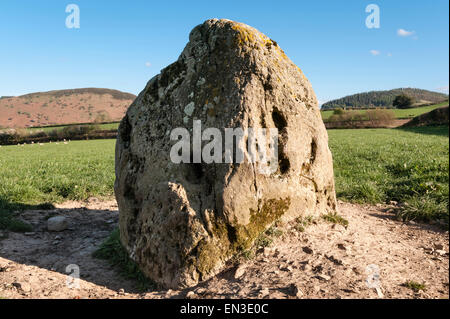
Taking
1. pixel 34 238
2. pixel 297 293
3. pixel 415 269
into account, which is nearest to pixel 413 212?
pixel 415 269

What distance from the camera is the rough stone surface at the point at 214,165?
4094 millimetres

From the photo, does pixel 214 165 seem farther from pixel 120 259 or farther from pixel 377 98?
pixel 377 98

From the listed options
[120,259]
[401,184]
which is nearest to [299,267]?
[120,259]

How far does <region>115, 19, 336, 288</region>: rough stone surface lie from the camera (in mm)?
4094

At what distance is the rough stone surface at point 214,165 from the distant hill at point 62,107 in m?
95.9

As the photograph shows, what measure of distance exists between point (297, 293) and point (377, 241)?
1965 mm

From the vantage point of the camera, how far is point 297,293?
327 centimetres

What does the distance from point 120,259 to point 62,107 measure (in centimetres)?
12895

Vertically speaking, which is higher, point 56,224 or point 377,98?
point 377,98

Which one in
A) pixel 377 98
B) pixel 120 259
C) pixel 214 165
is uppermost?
pixel 377 98

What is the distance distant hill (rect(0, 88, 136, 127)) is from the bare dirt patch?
9552cm

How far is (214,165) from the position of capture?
429cm

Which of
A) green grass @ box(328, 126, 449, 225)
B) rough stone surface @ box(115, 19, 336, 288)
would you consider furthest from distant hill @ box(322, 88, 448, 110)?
rough stone surface @ box(115, 19, 336, 288)

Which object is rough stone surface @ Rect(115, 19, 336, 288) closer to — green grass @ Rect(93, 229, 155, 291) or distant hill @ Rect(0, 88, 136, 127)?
green grass @ Rect(93, 229, 155, 291)
